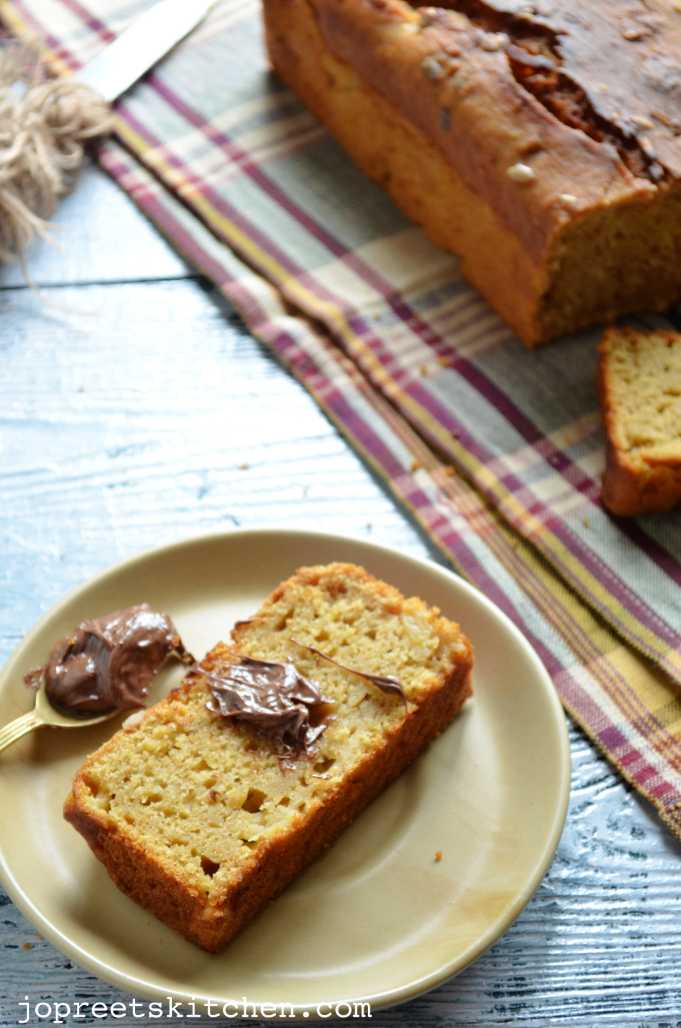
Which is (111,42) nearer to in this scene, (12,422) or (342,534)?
(12,422)

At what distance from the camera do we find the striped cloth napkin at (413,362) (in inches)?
83.4

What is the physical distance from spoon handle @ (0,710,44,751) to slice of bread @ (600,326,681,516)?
1185mm

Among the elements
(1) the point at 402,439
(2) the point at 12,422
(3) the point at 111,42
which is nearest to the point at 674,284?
(1) the point at 402,439

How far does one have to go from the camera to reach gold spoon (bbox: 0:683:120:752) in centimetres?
179

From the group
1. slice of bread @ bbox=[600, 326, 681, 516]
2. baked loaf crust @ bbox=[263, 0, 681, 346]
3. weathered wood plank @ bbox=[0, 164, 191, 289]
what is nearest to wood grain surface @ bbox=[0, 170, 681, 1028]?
weathered wood plank @ bbox=[0, 164, 191, 289]

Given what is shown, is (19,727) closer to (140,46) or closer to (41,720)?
(41,720)

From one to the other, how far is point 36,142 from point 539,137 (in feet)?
4.24

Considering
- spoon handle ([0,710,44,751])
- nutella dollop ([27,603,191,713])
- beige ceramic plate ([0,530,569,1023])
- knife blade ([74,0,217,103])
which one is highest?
knife blade ([74,0,217,103])

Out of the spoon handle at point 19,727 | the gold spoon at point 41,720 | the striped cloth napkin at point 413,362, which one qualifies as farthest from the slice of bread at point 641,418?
the spoon handle at point 19,727

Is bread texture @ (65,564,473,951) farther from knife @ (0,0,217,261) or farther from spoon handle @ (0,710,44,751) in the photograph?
knife @ (0,0,217,261)

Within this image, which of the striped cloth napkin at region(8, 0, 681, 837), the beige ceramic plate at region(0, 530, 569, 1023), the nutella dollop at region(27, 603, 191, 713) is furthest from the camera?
the striped cloth napkin at region(8, 0, 681, 837)

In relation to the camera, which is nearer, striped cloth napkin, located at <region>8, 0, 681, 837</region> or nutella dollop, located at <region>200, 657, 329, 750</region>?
nutella dollop, located at <region>200, 657, 329, 750</region>

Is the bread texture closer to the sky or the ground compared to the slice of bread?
closer to the sky

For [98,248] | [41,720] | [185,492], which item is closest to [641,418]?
[185,492]
